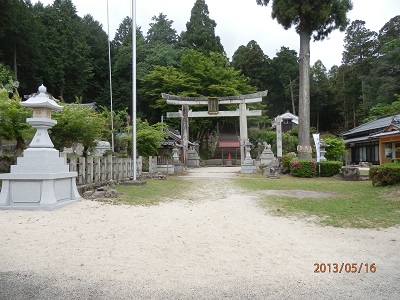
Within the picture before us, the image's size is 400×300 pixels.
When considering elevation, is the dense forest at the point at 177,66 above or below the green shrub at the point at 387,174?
above

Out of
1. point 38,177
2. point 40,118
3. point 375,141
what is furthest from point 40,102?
point 375,141

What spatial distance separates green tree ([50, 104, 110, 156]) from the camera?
381 inches

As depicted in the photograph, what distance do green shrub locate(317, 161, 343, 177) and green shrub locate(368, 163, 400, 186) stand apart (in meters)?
4.80

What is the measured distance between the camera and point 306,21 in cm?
1659

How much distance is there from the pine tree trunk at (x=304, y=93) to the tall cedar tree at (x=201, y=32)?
19.2 meters

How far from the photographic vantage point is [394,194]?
8.56 metres

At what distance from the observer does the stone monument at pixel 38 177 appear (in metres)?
6.53

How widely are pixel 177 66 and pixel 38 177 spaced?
28.4m

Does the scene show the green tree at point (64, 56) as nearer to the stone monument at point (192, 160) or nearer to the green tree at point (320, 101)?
the stone monument at point (192, 160)

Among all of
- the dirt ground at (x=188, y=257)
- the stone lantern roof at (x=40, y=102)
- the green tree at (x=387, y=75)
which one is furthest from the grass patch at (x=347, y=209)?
the green tree at (x=387, y=75)

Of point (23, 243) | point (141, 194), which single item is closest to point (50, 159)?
point (141, 194)

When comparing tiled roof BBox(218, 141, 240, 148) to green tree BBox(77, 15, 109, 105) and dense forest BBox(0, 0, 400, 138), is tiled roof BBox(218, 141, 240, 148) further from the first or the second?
green tree BBox(77, 15, 109, 105)

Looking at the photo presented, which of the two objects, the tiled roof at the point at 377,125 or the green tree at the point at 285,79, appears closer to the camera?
the tiled roof at the point at 377,125

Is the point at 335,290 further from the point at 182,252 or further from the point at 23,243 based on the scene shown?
the point at 23,243
